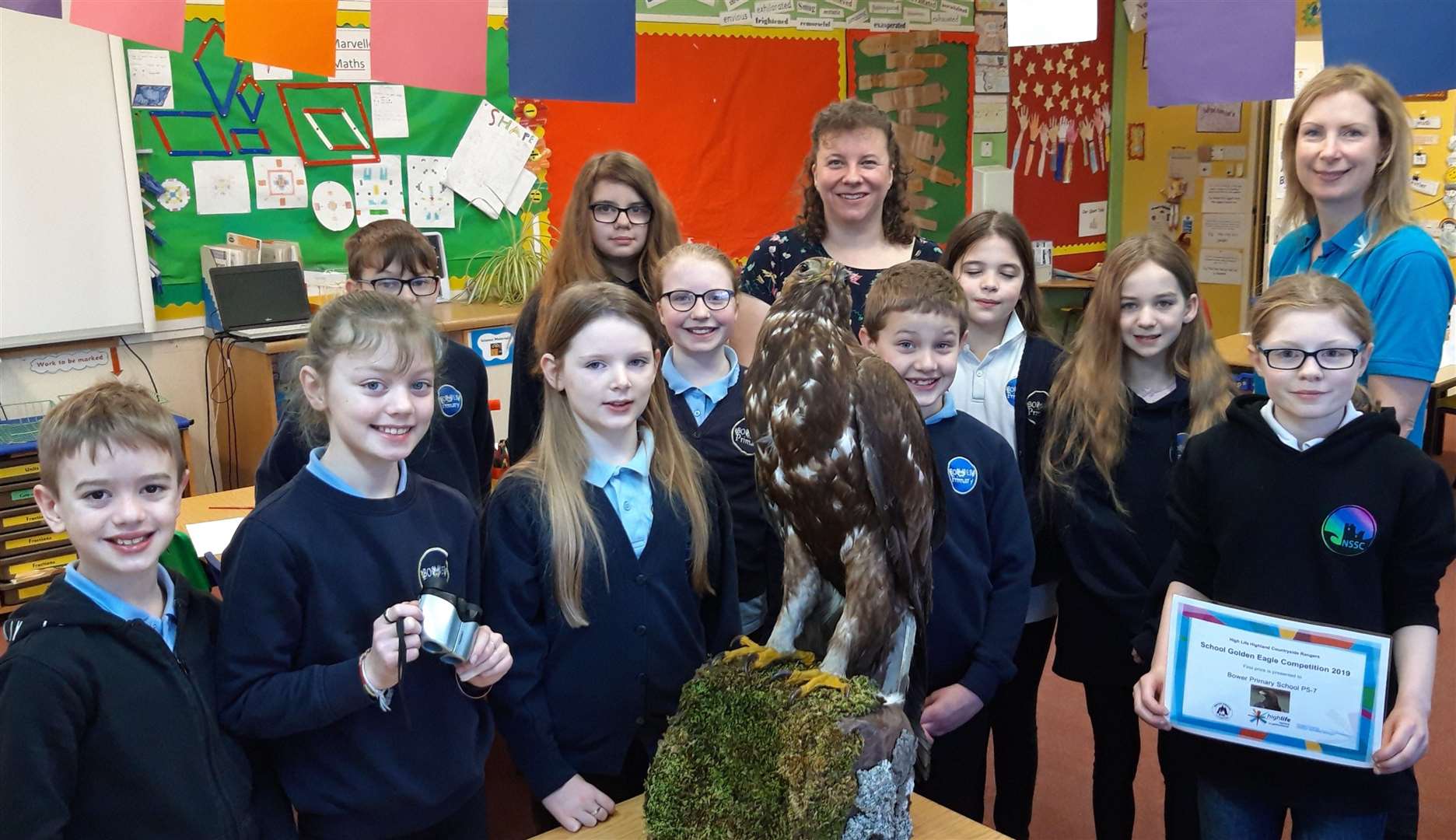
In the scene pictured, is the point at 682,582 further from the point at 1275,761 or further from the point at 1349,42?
the point at 1349,42

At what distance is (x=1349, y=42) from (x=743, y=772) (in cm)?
184

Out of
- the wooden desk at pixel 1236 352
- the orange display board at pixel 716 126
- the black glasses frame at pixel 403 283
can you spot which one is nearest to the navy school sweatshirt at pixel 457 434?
the black glasses frame at pixel 403 283

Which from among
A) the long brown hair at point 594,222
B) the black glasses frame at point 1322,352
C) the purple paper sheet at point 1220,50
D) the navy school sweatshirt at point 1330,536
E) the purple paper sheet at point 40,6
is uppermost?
the purple paper sheet at point 40,6

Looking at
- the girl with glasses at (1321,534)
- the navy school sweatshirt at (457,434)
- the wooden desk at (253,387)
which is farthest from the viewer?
the wooden desk at (253,387)

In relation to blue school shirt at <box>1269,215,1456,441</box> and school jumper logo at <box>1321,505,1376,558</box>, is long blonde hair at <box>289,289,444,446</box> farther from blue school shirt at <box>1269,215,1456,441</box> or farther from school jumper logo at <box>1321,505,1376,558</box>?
blue school shirt at <box>1269,215,1456,441</box>

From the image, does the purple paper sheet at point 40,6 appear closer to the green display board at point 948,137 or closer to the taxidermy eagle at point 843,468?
the taxidermy eagle at point 843,468

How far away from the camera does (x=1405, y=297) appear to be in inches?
84.4

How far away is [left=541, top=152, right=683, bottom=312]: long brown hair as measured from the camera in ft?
8.58

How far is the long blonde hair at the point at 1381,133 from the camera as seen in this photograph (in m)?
2.17

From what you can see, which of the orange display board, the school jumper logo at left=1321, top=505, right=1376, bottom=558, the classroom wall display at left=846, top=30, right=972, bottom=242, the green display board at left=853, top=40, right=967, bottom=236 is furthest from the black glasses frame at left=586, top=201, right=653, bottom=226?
the green display board at left=853, top=40, right=967, bottom=236

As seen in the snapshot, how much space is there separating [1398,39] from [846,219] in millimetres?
1127

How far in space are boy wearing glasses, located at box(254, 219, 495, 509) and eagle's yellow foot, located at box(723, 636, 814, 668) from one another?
895 mm

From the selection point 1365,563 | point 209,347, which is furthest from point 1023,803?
point 209,347

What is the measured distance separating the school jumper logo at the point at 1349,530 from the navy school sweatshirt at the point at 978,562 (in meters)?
0.53
